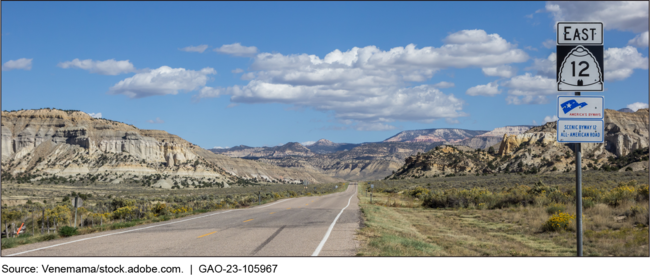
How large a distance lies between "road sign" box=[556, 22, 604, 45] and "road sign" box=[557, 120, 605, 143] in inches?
45.2

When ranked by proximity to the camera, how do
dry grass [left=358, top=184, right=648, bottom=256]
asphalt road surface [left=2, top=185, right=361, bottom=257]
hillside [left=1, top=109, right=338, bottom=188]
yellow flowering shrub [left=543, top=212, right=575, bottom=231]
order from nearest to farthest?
1. asphalt road surface [left=2, top=185, right=361, bottom=257]
2. dry grass [left=358, top=184, right=648, bottom=256]
3. yellow flowering shrub [left=543, top=212, right=575, bottom=231]
4. hillside [left=1, top=109, right=338, bottom=188]

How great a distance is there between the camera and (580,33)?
6.76 metres

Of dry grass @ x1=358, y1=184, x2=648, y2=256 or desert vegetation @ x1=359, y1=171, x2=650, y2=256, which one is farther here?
desert vegetation @ x1=359, y1=171, x2=650, y2=256

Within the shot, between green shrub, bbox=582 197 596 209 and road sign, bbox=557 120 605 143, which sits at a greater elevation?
road sign, bbox=557 120 605 143

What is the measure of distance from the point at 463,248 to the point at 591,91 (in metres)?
8.74

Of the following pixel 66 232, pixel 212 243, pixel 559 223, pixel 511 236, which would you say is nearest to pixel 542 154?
pixel 559 223

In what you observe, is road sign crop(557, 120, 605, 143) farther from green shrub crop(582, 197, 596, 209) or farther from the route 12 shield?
green shrub crop(582, 197, 596, 209)

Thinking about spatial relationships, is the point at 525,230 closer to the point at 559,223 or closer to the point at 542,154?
the point at 559,223

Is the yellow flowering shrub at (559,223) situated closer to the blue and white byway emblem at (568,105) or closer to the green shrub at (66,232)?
the blue and white byway emblem at (568,105)

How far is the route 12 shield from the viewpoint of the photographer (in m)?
6.75

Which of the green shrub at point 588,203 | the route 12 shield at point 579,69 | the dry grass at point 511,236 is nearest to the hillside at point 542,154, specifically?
the green shrub at point 588,203

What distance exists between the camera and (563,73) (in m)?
6.79

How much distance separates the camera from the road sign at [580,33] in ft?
22.1

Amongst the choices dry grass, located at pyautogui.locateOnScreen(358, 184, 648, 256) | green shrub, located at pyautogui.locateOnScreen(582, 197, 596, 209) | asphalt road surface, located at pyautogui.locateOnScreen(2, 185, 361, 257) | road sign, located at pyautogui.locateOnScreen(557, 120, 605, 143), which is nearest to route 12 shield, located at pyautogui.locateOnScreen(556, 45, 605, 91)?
road sign, located at pyautogui.locateOnScreen(557, 120, 605, 143)
